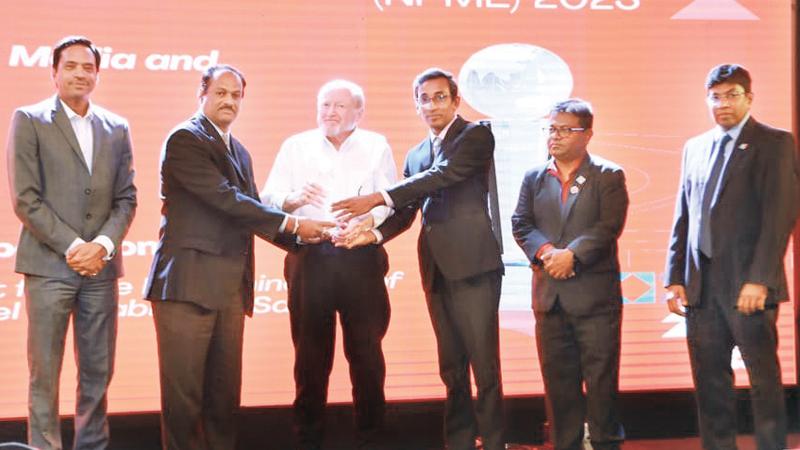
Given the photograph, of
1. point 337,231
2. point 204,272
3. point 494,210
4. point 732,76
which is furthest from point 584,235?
point 204,272

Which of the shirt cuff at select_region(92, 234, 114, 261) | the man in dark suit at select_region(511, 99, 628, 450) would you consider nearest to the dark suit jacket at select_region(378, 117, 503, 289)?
the man in dark suit at select_region(511, 99, 628, 450)

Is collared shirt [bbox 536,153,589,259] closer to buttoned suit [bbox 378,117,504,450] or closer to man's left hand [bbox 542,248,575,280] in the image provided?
man's left hand [bbox 542,248,575,280]

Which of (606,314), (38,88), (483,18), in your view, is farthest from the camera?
(483,18)

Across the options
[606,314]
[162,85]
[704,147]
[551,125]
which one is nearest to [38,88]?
[162,85]

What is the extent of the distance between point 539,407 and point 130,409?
7.02 ft

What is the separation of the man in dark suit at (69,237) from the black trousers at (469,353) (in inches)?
55.6

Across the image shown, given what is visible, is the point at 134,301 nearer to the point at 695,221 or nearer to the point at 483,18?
the point at 483,18

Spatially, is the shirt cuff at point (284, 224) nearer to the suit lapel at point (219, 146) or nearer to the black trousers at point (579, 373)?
the suit lapel at point (219, 146)

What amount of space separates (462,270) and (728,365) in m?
1.25

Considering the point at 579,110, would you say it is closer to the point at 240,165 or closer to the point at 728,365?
the point at 728,365

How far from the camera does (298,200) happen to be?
12.2 ft

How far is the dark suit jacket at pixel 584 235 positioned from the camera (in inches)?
142

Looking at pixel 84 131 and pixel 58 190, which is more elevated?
pixel 84 131

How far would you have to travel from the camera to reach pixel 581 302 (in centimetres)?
360
